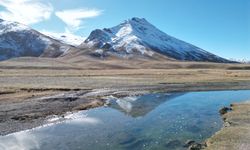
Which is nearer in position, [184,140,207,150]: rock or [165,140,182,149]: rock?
[184,140,207,150]: rock

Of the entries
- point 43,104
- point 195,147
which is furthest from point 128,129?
point 43,104

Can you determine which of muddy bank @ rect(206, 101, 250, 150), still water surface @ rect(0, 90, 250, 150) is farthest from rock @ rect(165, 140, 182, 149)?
muddy bank @ rect(206, 101, 250, 150)

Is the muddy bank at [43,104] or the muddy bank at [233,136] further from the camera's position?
the muddy bank at [43,104]

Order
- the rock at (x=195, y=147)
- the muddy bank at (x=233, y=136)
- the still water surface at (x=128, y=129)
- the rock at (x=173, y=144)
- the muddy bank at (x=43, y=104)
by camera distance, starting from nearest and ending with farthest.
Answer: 1. the muddy bank at (x=233, y=136)
2. the rock at (x=195, y=147)
3. the rock at (x=173, y=144)
4. the still water surface at (x=128, y=129)
5. the muddy bank at (x=43, y=104)

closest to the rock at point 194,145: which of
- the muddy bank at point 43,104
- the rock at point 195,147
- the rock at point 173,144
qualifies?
the rock at point 195,147

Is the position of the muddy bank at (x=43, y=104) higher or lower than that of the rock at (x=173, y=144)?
lower

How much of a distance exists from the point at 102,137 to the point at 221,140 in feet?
37.4

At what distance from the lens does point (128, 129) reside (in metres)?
38.9

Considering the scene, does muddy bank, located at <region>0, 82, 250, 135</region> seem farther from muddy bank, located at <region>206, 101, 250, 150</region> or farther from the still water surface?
muddy bank, located at <region>206, 101, 250, 150</region>

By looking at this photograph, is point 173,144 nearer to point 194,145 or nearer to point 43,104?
point 194,145

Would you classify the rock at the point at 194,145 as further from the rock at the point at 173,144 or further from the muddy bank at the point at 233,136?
the rock at the point at 173,144

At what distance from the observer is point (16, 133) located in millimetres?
36188

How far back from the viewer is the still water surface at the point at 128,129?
104 ft

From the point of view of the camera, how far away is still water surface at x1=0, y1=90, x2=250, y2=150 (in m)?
31.7
